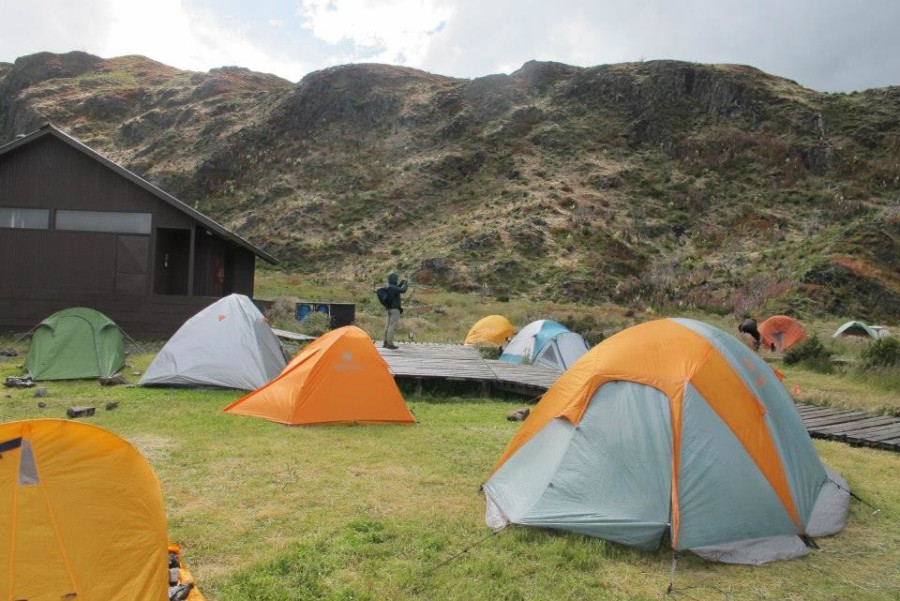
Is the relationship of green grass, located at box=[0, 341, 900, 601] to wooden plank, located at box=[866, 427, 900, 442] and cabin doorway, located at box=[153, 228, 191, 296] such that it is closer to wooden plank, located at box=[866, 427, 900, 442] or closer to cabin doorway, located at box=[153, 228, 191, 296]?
wooden plank, located at box=[866, 427, 900, 442]

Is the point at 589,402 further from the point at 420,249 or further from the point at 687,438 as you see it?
the point at 420,249

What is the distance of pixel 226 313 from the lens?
11344 mm

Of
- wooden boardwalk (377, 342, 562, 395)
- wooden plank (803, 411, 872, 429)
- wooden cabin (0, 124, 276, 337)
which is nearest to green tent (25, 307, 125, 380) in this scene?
wooden boardwalk (377, 342, 562, 395)

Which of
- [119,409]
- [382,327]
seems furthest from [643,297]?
[119,409]

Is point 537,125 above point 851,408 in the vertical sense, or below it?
above

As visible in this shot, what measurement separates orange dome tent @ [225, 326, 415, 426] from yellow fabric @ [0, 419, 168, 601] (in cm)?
494

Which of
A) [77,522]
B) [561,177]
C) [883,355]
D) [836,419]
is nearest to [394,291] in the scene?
[836,419]

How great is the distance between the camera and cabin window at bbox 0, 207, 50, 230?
1923cm

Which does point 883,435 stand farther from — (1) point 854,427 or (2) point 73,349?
(2) point 73,349

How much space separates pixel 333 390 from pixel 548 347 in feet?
24.2

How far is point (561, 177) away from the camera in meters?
48.4

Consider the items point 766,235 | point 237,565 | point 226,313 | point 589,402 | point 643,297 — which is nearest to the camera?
point 237,565

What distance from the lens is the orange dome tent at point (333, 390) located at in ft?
28.7

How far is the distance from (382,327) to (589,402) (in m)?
18.6
